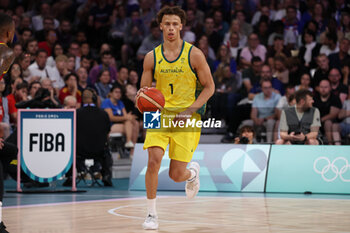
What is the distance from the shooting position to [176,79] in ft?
25.6

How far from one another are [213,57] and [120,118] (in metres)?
3.61

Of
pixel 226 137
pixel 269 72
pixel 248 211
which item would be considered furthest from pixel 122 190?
pixel 269 72

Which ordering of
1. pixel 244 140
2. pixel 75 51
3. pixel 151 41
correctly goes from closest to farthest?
pixel 244 140 → pixel 151 41 → pixel 75 51

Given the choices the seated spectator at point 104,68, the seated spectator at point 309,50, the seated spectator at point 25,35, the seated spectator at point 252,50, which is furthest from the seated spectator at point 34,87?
the seated spectator at point 309,50

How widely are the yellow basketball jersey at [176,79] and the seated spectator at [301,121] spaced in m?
5.58

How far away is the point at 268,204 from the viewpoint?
10133mm

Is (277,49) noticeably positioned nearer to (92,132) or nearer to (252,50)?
(252,50)

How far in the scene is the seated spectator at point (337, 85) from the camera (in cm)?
1512

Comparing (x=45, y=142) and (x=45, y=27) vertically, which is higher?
(x=45, y=27)

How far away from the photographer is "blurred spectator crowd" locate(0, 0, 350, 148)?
14.6m

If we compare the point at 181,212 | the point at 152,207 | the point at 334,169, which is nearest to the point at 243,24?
the point at 334,169

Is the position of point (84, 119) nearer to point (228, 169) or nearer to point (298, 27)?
point (228, 169)

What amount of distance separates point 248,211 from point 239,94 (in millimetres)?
6559

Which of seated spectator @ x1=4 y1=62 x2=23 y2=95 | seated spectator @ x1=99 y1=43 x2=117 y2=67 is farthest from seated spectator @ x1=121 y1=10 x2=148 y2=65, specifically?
seated spectator @ x1=4 y1=62 x2=23 y2=95
